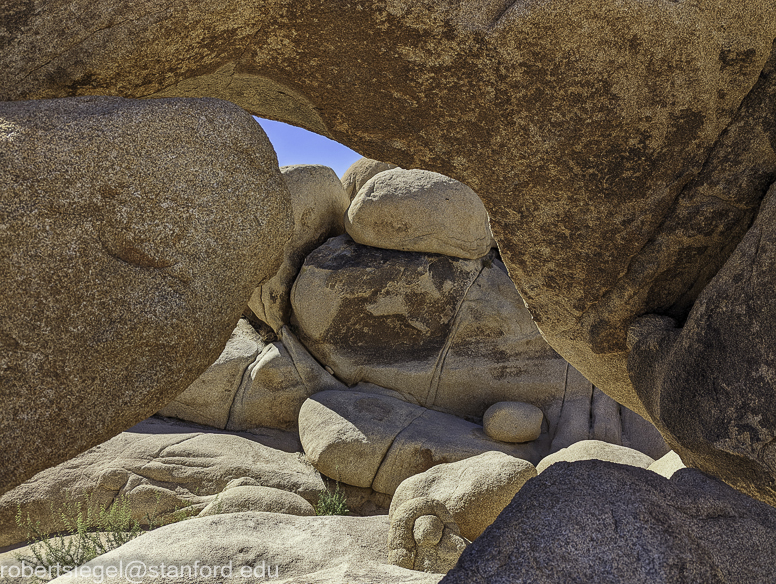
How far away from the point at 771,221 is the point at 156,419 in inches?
237

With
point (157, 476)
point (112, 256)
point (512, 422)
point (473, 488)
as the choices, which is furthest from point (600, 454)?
point (112, 256)

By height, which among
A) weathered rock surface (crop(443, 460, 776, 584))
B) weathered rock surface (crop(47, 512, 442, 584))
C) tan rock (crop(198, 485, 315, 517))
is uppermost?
weathered rock surface (crop(443, 460, 776, 584))

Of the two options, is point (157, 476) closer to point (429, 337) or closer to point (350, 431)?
point (350, 431)

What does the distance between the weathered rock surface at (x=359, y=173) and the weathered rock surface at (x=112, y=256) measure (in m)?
6.38

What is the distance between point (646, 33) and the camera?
2078 mm

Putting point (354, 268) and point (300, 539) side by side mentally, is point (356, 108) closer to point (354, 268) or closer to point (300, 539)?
point (300, 539)

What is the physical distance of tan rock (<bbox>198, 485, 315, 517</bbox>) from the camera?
4199 mm

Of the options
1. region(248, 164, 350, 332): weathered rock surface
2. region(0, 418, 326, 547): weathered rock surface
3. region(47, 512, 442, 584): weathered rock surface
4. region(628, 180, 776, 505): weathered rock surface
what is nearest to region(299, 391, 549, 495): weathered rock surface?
region(0, 418, 326, 547): weathered rock surface

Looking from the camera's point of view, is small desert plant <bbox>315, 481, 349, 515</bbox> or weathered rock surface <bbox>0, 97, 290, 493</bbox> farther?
small desert plant <bbox>315, 481, 349, 515</bbox>

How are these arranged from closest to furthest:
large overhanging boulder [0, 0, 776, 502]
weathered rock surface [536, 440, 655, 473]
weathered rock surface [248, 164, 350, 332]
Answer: large overhanging boulder [0, 0, 776, 502] < weathered rock surface [536, 440, 655, 473] < weathered rock surface [248, 164, 350, 332]

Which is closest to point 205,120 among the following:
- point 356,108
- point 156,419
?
point 356,108

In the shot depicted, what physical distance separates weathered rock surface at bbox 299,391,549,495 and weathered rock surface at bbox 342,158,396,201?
131 inches

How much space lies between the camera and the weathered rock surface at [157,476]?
→ 198 inches

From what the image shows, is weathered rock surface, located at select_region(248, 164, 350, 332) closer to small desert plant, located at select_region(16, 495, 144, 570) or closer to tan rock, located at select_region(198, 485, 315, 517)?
small desert plant, located at select_region(16, 495, 144, 570)
